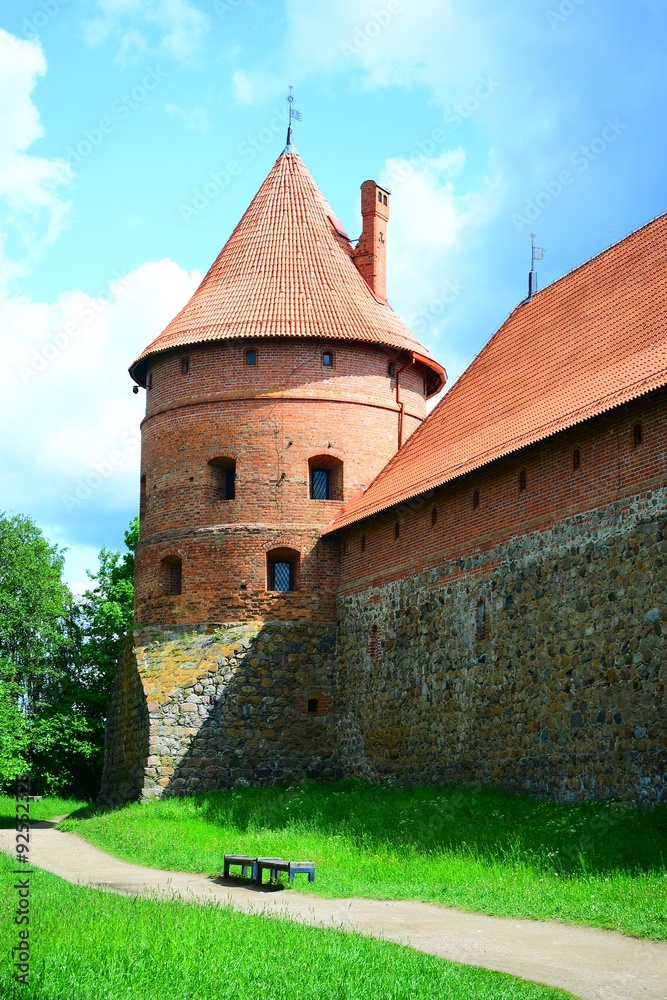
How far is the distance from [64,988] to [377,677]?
37.9 ft

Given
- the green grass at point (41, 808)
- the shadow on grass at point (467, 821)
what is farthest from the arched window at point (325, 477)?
the green grass at point (41, 808)

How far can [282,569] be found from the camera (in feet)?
67.3

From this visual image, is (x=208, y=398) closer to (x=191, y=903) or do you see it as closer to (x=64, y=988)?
(x=191, y=903)

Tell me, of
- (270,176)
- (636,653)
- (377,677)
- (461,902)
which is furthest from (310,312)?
(461,902)

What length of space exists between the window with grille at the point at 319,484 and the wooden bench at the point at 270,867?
9.03 m

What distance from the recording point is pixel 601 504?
45.3ft

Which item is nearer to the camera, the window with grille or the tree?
the window with grille

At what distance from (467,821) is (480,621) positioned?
9.88 ft

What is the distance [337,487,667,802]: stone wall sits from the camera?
12906mm

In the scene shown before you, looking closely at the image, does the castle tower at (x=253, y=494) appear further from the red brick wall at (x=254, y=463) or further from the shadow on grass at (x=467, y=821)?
the shadow on grass at (x=467, y=821)

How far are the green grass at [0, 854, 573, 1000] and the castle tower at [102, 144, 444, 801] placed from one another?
10185 millimetres

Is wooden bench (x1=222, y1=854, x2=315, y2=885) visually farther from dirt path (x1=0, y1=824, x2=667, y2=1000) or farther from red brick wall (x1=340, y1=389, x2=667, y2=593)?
red brick wall (x1=340, y1=389, x2=667, y2=593)

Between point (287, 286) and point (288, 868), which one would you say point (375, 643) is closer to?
point (287, 286)

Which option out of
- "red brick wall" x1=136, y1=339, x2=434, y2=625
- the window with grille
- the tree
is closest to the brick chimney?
"red brick wall" x1=136, y1=339, x2=434, y2=625
